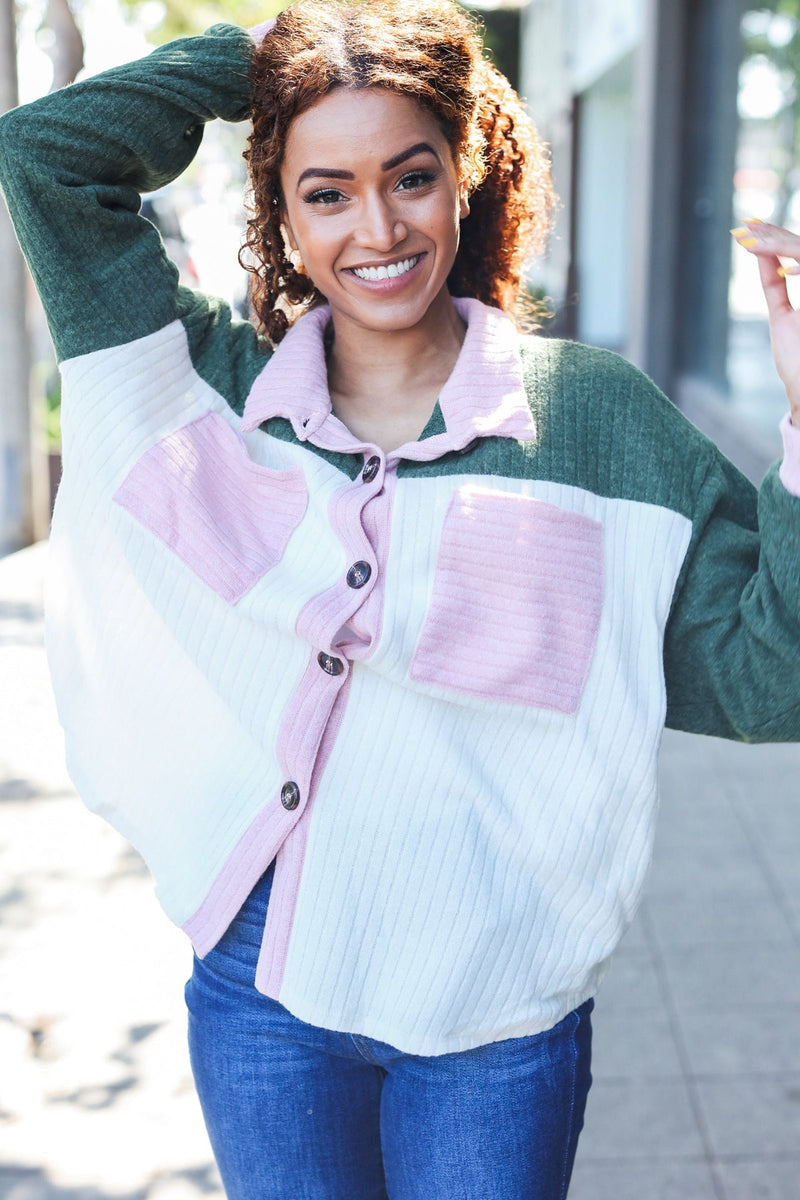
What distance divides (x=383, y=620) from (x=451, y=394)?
32cm

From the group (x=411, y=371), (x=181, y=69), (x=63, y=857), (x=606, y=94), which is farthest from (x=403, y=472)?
(x=606, y=94)

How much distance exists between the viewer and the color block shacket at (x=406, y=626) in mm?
1725

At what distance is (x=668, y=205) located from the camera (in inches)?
441

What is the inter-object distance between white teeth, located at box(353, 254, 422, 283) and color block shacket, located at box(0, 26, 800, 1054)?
14 cm

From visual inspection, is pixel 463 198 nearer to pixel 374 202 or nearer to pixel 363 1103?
pixel 374 202

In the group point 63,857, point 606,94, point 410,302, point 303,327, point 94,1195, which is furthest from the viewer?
point 606,94

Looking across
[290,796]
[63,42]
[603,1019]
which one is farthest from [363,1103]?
[63,42]

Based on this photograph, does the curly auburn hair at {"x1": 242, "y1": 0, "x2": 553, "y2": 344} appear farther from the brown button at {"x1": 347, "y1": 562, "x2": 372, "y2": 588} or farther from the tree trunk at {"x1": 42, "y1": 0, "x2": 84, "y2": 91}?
the tree trunk at {"x1": 42, "y1": 0, "x2": 84, "y2": 91}

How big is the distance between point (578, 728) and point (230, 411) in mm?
644

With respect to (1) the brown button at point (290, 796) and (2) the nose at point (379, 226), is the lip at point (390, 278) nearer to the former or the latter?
(2) the nose at point (379, 226)

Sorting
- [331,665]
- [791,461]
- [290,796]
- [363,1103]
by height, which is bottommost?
[363,1103]

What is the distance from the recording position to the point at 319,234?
1828 millimetres

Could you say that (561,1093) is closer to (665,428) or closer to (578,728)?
(578,728)

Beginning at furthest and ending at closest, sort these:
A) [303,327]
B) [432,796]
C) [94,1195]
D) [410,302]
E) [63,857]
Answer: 1. [63,857]
2. [94,1195]
3. [303,327]
4. [410,302]
5. [432,796]
